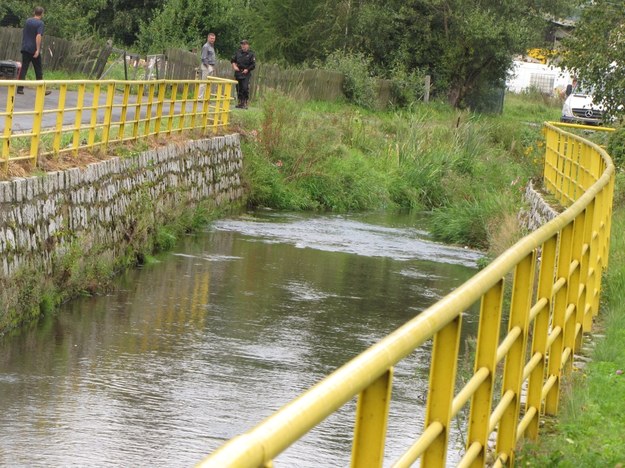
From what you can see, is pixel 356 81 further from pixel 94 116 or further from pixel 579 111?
pixel 94 116

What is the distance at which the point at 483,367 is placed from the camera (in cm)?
471


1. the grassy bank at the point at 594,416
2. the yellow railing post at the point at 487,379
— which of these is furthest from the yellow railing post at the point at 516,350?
the yellow railing post at the point at 487,379

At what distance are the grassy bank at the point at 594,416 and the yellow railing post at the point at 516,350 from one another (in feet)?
0.82

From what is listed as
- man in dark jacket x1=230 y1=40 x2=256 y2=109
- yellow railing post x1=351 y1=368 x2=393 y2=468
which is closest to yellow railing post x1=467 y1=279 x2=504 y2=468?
yellow railing post x1=351 y1=368 x2=393 y2=468

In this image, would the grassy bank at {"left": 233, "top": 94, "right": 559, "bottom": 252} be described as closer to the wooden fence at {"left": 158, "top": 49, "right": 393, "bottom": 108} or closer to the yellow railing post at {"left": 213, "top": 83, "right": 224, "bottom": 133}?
the wooden fence at {"left": 158, "top": 49, "right": 393, "bottom": 108}

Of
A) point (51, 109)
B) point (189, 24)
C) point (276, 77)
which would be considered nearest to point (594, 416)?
point (51, 109)

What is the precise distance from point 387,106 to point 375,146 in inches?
332

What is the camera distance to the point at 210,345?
13992mm

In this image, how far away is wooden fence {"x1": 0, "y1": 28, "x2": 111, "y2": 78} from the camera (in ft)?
123

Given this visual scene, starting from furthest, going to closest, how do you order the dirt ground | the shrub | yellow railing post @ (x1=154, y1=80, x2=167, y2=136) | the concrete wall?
the shrub
yellow railing post @ (x1=154, y1=80, x2=167, y2=136)
the dirt ground
the concrete wall

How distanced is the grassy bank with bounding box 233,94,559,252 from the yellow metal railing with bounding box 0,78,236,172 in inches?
74.4

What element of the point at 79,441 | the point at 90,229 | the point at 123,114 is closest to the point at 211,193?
the point at 123,114

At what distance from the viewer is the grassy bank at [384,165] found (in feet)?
86.2

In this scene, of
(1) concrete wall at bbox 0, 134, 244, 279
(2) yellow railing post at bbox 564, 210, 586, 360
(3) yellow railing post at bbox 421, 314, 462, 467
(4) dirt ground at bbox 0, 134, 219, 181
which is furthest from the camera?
(4) dirt ground at bbox 0, 134, 219, 181
